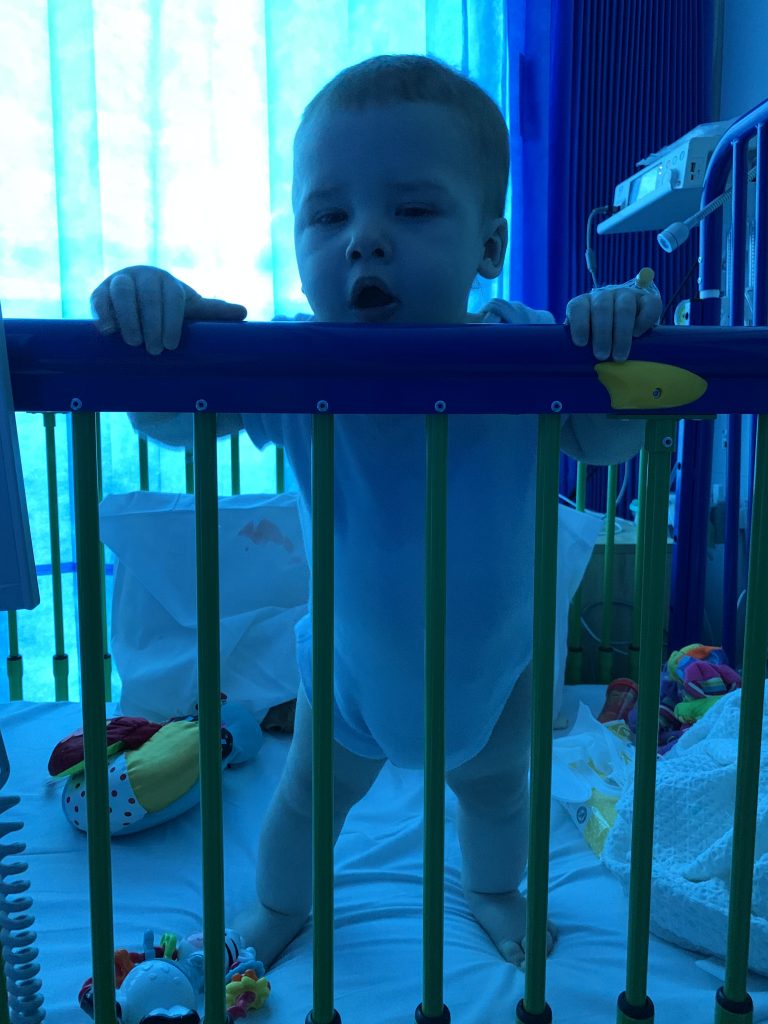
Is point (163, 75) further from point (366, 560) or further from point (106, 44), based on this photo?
point (366, 560)

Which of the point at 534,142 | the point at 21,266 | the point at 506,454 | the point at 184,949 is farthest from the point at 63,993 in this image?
the point at 534,142

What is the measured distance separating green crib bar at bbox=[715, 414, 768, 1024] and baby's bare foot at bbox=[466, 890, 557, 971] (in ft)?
1.04

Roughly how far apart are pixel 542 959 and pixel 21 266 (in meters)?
2.06

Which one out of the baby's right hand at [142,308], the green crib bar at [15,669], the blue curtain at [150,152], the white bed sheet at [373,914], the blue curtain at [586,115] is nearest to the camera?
the baby's right hand at [142,308]

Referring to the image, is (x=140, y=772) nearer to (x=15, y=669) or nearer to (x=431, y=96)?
(x=15, y=669)

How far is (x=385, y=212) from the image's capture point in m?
0.77

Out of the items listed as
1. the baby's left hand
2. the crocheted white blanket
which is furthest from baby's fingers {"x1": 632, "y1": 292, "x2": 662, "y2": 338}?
the crocheted white blanket

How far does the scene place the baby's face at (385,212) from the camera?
0.77m

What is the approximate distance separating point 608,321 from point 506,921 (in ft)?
2.40

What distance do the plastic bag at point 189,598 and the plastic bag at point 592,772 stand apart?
1.69ft

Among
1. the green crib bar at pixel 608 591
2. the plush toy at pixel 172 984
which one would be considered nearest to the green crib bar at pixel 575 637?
the green crib bar at pixel 608 591

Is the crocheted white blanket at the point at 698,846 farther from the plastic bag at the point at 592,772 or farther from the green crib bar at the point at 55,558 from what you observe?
the green crib bar at the point at 55,558

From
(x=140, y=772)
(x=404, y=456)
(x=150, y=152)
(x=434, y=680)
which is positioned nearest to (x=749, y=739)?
(x=434, y=680)

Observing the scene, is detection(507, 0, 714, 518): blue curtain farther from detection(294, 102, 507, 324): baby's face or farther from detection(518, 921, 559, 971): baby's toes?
detection(294, 102, 507, 324): baby's face
